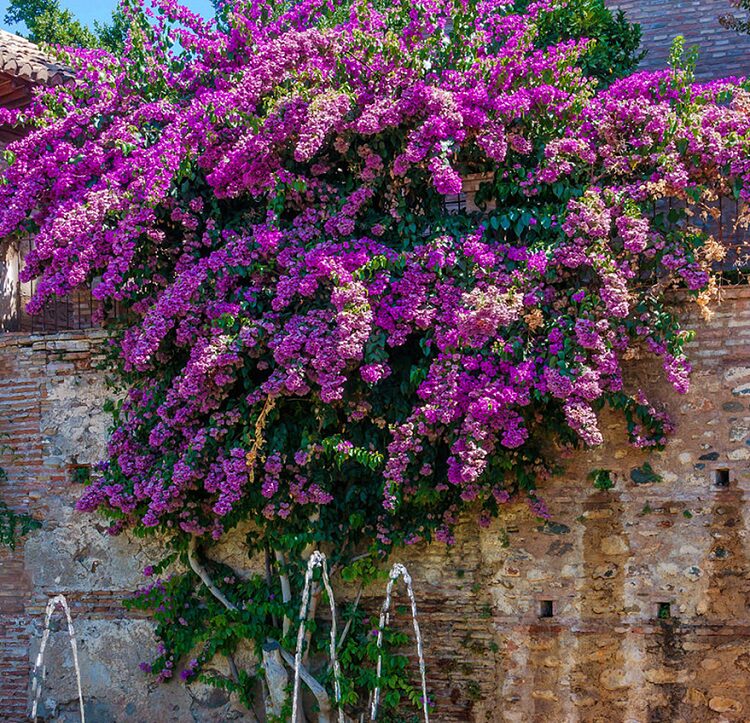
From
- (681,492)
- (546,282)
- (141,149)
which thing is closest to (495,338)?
(546,282)

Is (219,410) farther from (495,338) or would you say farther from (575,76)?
(575,76)

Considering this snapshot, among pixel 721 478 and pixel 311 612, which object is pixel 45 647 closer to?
pixel 311 612

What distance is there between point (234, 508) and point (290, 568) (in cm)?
58

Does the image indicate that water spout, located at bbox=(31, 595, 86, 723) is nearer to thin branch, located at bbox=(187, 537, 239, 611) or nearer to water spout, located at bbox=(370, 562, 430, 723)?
thin branch, located at bbox=(187, 537, 239, 611)

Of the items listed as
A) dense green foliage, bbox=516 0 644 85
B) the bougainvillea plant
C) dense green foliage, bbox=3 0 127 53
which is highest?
dense green foliage, bbox=3 0 127 53

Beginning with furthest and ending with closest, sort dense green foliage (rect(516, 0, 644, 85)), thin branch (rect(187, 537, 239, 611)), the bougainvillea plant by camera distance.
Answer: dense green foliage (rect(516, 0, 644, 85)) < thin branch (rect(187, 537, 239, 611)) < the bougainvillea plant

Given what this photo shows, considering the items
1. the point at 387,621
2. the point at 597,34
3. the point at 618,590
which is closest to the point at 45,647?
the point at 387,621

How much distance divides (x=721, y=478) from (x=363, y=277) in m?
2.58

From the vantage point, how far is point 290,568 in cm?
761

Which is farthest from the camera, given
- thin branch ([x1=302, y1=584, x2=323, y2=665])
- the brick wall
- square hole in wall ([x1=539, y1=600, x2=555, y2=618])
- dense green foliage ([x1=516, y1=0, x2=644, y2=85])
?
the brick wall

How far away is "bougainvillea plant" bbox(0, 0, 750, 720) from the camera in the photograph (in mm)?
6855

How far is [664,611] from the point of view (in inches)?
274

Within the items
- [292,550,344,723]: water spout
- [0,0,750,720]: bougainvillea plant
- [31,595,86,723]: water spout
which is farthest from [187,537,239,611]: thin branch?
[31,595,86,723]: water spout

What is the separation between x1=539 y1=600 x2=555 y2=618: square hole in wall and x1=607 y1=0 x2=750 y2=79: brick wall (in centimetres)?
553
